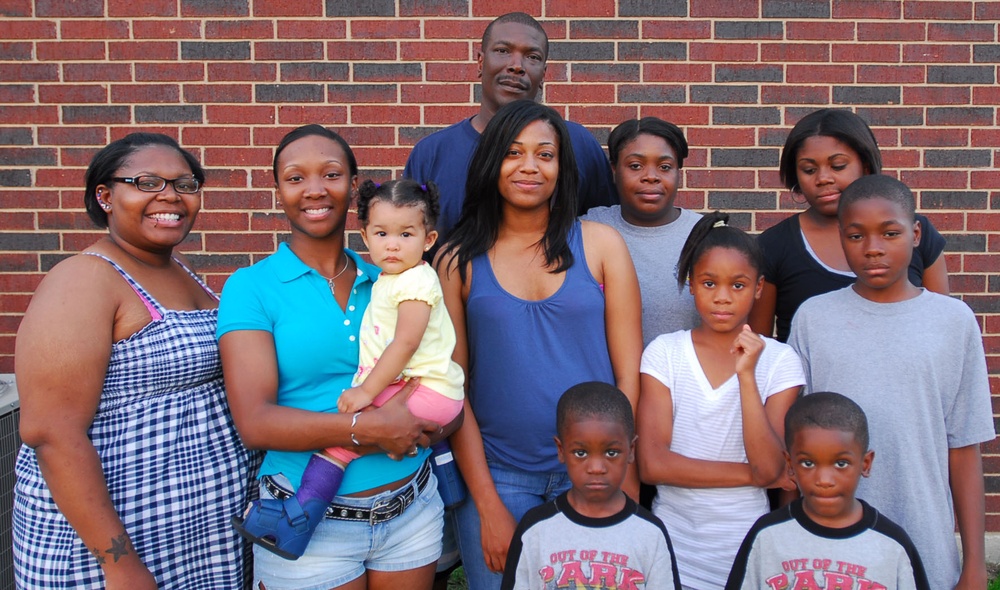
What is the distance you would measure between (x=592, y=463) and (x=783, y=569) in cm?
56

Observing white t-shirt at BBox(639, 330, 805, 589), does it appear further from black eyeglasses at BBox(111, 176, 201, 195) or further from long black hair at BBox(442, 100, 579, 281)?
black eyeglasses at BBox(111, 176, 201, 195)

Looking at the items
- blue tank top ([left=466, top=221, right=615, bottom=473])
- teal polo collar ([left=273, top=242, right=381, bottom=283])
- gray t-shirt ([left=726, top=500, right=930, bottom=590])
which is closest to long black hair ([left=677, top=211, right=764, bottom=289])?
blue tank top ([left=466, top=221, right=615, bottom=473])

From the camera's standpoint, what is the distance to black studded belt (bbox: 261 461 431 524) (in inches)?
89.0

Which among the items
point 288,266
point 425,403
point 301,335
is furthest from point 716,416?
point 288,266

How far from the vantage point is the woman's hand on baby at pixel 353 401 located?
2.23 m

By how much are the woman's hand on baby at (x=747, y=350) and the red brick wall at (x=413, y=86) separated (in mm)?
1964

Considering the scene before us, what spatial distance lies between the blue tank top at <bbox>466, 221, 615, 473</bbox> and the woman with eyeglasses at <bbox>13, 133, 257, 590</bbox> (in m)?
0.79

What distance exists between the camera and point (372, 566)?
2314 mm

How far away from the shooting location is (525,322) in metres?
2.40

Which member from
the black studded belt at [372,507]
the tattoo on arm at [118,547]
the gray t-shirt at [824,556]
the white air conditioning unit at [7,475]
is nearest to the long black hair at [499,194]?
the black studded belt at [372,507]

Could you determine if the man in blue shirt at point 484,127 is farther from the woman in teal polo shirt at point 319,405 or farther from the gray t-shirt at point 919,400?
the gray t-shirt at point 919,400

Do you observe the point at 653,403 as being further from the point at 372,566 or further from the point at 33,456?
the point at 33,456

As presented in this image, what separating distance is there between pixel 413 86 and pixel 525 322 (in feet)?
6.96

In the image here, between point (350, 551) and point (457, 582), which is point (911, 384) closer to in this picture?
point (350, 551)
